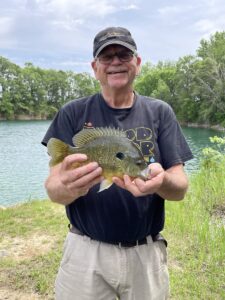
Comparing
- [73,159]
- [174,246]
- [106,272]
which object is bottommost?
[174,246]

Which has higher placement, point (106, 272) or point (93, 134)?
point (93, 134)

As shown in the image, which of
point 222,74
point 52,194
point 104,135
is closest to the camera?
point 104,135

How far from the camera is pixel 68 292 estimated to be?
2594 mm

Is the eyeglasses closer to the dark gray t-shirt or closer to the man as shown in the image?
the man

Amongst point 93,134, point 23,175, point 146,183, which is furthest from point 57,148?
point 23,175

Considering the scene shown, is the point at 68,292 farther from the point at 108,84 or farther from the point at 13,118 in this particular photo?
the point at 13,118

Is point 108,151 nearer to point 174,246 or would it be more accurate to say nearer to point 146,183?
point 146,183

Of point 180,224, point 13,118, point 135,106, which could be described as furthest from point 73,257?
point 13,118

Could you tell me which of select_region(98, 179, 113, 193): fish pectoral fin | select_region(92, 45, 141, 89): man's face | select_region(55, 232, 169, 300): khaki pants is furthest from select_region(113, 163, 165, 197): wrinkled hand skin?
select_region(92, 45, 141, 89): man's face

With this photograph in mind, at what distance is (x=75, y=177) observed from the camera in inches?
86.6

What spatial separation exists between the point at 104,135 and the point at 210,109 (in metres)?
65.1

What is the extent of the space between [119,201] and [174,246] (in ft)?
11.0

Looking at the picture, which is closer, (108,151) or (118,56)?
(108,151)

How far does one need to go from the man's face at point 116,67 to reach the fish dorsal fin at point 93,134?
1.40 ft
